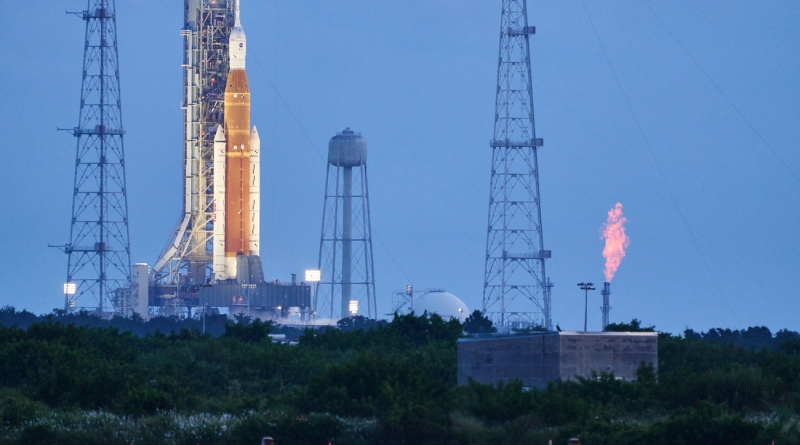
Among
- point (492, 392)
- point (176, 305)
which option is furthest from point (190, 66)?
point (492, 392)

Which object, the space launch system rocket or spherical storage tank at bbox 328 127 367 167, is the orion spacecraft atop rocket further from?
spherical storage tank at bbox 328 127 367 167

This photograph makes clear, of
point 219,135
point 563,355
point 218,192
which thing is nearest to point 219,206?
point 218,192

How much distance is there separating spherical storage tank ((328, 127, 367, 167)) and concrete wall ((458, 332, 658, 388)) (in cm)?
6682

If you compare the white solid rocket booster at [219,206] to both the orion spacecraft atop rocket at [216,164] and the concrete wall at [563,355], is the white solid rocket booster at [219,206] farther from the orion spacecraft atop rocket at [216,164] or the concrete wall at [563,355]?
the concrete wall at [563,355]

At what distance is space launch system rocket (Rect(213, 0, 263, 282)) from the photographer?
102 metres

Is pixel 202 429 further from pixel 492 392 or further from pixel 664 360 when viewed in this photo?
pixel 664 360

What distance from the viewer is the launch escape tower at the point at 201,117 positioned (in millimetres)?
107625

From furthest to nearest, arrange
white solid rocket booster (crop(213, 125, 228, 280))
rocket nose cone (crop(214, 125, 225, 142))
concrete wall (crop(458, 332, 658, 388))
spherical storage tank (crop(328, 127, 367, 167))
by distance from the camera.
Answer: spherical storage tank (crop(328, 127, 367, 167))
white solid rocket booster (crop(213, 125, 228, 280))
rocket nose cone (crop(214, 125, 225, 142))
concrete wall (crop(458, 332, 658, 388))

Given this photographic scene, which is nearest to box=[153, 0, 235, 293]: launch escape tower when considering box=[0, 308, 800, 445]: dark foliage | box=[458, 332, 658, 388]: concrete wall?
box=[0, 308, 800, 445]: dark foliage

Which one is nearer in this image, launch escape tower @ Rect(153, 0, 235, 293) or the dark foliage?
the dark foliage

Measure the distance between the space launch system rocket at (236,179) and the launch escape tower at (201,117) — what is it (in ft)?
12.0

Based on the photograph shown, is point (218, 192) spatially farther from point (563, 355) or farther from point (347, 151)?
point (563, 355)

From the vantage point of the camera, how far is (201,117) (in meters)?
108

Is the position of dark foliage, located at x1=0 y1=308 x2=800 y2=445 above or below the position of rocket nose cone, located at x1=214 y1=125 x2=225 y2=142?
below
